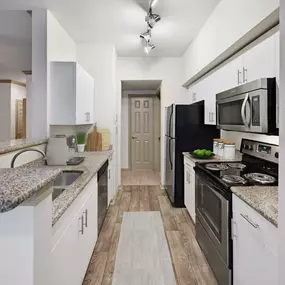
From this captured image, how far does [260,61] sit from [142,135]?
568cm

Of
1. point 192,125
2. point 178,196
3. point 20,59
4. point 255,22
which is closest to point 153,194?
point 178,196

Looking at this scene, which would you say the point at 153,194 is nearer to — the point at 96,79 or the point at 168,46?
the point at 96,79

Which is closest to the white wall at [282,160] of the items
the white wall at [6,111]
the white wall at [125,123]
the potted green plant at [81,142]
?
the potted green plant at [81,142]

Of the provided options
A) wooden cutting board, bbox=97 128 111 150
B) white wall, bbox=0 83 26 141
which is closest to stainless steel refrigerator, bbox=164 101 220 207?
wooden cutting board, bbox=97 128 111 150

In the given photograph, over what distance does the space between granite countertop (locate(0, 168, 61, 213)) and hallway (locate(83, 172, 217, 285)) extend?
5.17 feet

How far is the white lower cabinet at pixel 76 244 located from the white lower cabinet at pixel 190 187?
1.33 metres

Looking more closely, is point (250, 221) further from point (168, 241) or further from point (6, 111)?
point (6, 111)

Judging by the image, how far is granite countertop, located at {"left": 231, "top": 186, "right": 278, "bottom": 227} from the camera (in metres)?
1.34

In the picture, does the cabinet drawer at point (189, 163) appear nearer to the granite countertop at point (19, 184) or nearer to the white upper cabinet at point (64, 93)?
the white upper cabinet at point (64, 93)

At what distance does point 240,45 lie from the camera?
8.61ft

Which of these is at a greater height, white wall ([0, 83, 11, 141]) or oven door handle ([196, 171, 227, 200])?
white wall ([0, 83, 11, 141])

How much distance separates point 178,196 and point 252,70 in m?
2.38

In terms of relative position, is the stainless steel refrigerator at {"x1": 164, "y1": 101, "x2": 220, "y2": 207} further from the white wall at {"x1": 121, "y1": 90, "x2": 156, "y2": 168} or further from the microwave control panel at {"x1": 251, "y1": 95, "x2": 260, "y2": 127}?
the white wall at {"x1": 121, "y1": 90, "x2": 156, "y2": 168}

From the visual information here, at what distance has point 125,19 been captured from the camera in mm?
3357
